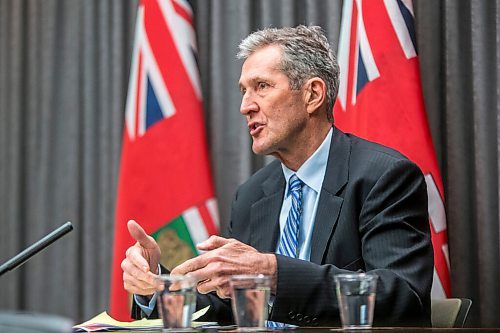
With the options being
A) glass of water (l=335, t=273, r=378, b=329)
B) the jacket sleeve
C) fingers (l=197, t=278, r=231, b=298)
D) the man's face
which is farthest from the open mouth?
glass of water (l=335, t=273, r=378, b=329)

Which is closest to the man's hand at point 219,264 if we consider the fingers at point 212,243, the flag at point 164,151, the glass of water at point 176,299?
the fingers at point 212,243

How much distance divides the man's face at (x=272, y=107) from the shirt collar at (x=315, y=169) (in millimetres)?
77

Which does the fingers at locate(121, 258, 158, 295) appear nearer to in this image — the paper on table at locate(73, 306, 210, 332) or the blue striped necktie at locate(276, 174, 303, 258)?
the paper on table at locate(73, 306, 210, 332)

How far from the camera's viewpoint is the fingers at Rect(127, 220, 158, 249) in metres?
2.25

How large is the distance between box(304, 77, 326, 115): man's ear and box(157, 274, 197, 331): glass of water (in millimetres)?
1400

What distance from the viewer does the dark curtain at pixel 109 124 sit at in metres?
3.46

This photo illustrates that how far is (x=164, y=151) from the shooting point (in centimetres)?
363

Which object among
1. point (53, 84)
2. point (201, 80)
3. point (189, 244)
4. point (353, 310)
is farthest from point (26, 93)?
point (353, 310)

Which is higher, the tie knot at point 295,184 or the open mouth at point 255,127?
the open mouth at point 255,127

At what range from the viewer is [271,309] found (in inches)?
86.7

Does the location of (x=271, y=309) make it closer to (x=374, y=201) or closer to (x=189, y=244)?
(x=374, y=201)

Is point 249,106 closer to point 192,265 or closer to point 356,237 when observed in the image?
point 356,237

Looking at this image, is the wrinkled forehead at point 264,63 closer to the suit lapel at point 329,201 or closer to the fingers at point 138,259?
the suit lapel at point 329,201

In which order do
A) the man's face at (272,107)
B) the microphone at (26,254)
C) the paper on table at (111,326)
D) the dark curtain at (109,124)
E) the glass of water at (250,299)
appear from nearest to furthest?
the glass of water at (250,299) < the microphone at (26,254) < the paper on table at (111,326) < the man's face at (272,107) < the dark curtain at (109,124)
